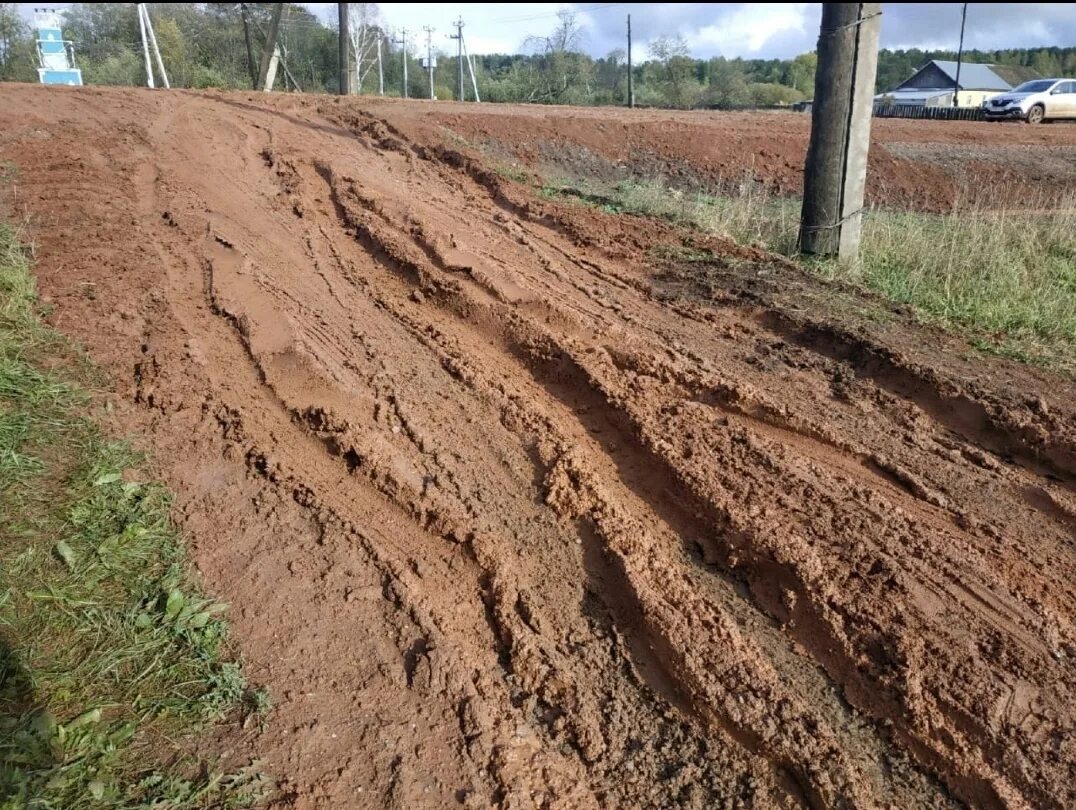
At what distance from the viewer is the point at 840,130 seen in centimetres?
673

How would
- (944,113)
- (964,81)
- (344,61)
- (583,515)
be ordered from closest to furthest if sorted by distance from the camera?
(583,515) → (344,61) → (944,113) → (964,81)

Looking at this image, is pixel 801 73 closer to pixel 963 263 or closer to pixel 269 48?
pixel 269 48

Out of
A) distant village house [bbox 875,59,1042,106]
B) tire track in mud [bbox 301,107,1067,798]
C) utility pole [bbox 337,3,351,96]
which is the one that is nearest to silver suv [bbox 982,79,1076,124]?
distant village house [bbox 875,59,1042,106]

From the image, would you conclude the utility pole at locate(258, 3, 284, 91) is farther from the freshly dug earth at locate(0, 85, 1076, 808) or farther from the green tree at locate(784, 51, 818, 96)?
the green tree at locate(784, 51, 818, 96)

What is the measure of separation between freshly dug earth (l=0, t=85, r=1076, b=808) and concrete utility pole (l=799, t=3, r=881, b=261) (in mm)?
1118

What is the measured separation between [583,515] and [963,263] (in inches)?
200

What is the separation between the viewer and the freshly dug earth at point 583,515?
2.53 metres

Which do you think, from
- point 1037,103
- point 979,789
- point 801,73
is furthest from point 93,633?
point 801,73

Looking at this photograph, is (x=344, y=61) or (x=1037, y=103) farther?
(x=1037, y=103)

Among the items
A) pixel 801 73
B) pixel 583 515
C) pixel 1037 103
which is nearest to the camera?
pixel 583 515

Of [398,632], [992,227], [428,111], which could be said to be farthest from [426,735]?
[428,111]

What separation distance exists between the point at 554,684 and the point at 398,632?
65cm

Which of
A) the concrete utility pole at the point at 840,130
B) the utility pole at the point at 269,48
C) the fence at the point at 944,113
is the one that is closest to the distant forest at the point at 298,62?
the utility pole at the point at 269,48

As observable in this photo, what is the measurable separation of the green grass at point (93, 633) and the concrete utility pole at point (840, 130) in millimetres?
5987
